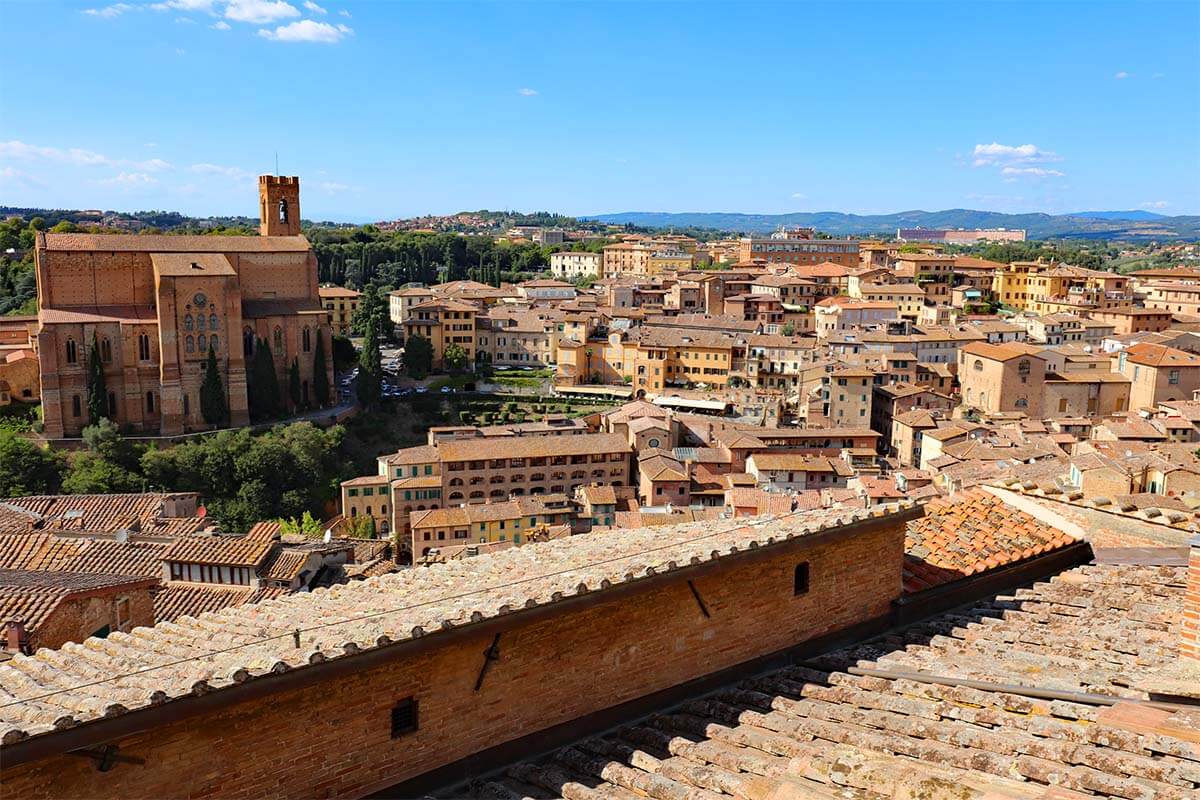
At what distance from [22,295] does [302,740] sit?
57.8m

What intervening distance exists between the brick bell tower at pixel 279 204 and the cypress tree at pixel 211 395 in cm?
1012

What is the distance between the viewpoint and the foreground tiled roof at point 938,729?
12.1 ft

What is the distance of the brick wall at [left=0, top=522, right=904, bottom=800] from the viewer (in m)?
3.91

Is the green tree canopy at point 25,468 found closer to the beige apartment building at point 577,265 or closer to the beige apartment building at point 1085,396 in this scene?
the beige apartment building at point 1085,396

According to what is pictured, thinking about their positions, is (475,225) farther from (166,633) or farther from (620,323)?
(166,633)

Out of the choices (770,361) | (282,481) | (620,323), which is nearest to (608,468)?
(282,481)

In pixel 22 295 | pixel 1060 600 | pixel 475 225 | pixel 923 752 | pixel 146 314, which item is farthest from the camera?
pixel 475 225

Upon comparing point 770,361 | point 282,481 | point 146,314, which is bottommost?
point 282,481

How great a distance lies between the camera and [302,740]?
4.21 meters

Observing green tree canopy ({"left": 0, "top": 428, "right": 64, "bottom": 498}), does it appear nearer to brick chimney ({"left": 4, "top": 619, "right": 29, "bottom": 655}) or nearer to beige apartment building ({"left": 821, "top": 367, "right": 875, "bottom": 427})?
brick chimney ({"left": 4, "top": 619, "right": 29, "bottom": 655})

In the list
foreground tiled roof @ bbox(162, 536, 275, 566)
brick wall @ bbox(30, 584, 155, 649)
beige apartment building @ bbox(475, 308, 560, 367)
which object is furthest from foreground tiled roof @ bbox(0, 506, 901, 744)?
beige apartment building @ bbox(475, 308, 560, 367)

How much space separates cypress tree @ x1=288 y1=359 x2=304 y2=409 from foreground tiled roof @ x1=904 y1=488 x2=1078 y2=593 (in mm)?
38495

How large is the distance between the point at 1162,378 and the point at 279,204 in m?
41.1

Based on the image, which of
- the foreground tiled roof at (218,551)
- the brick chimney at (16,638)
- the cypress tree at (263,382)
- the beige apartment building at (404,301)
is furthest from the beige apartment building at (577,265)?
the brick chimney at (16,638)
